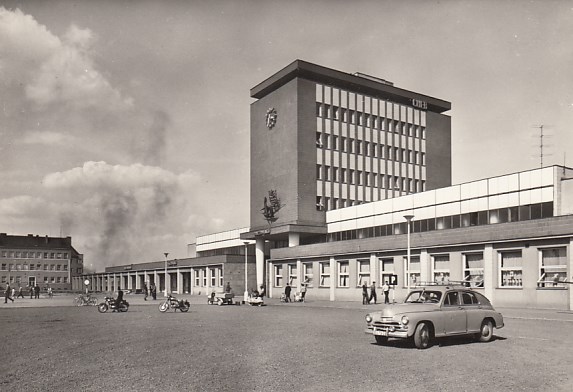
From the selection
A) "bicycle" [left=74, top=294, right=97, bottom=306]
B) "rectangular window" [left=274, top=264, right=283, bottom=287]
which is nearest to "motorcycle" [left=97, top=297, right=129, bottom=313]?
"bicycle" [left=74, top=294, right=97, bottom=306]

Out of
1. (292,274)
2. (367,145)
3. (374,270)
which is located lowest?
(292,274)

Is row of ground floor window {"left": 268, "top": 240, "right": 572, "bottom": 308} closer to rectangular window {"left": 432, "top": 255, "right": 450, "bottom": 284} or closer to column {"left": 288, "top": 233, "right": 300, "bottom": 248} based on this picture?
rectangular window {"left": 432, "top": 255, "right": 450, "bottom": 284}

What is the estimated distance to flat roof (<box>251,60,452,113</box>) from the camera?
6040 centimetres

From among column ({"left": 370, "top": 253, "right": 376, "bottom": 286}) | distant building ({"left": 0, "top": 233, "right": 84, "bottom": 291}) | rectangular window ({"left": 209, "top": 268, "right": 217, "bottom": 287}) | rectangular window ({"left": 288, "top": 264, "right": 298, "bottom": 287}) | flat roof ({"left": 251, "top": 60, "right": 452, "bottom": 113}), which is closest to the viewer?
column ({"left": 370, "top": 253, "right": 376, "bottom": 286})

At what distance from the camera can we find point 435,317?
15.6m

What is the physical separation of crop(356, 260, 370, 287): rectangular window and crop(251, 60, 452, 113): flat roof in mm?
22090

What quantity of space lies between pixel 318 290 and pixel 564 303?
24483 millimetres

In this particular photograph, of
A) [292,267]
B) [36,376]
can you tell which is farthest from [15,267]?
[36,376]

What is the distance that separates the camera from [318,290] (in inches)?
2041

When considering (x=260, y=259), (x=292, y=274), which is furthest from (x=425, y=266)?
(x=260, y=259)

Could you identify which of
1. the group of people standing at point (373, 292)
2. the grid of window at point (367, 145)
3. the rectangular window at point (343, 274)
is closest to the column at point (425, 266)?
the group of people standing at point (373, 292)

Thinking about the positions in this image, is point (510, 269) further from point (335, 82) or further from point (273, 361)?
point (335, 82)

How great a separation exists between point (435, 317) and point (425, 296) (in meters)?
0.89

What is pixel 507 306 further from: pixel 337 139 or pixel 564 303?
pixel 337 139
